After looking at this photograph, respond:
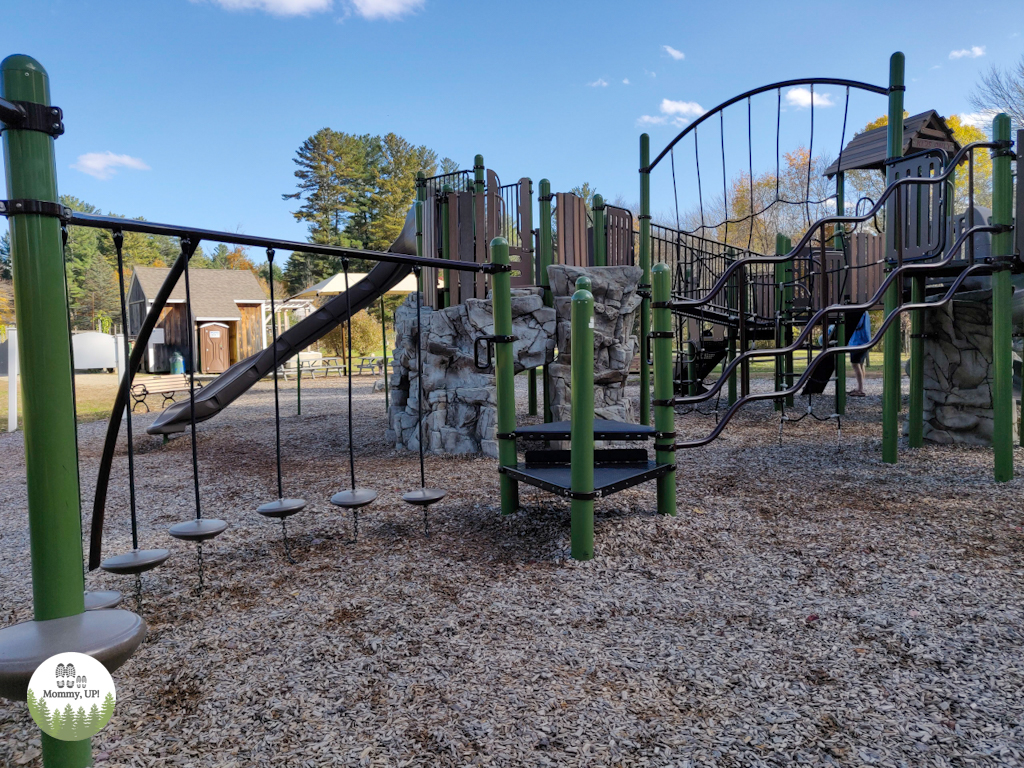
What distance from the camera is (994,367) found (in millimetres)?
5195

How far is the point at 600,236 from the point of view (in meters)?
8.22

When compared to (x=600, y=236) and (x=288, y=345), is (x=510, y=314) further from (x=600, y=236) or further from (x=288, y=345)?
(x=288, y=345)

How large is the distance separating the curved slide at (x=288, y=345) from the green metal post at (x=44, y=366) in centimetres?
674

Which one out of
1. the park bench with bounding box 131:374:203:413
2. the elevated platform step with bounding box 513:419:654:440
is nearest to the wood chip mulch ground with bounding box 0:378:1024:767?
the elevated platform step with bounding box 513:419:654:440

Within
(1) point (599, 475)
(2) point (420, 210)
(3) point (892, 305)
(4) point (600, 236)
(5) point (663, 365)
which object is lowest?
(1) point (599, 475)

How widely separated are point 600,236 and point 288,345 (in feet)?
14.6

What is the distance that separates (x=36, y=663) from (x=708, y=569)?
286 centimetres

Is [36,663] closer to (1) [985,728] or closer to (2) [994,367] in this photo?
(1) [985,728]

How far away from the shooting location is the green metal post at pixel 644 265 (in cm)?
745

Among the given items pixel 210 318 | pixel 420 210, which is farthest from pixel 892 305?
pixel 210 318

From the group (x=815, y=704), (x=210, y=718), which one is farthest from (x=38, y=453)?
(x=815, y=704)

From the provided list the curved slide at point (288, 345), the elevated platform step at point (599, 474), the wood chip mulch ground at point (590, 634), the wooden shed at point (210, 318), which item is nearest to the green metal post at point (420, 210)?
the curved slide at point (288, 345)

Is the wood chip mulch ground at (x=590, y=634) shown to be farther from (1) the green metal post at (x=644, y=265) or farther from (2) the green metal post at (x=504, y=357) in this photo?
(1) the green metal post at (x=644, y=265)

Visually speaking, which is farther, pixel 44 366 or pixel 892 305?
pixel 892 305
